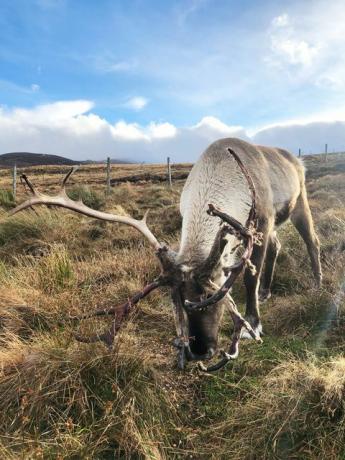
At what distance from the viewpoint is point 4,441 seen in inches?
118

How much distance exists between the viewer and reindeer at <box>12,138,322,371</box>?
143 inches

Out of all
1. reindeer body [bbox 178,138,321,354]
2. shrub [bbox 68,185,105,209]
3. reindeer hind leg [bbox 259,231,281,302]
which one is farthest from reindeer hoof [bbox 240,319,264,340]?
shrub [bbox 68,185,105,209]

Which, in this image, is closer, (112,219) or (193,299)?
(193,299)

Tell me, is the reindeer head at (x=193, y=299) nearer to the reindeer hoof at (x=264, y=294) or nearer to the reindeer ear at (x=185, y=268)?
the reindeer ear at (x=185, y=268)

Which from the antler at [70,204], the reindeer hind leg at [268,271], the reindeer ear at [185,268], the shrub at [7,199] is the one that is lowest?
the reindeer hind leg at [268,271]

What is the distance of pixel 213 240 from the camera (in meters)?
4.09

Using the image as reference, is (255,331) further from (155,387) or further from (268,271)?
(268,271)

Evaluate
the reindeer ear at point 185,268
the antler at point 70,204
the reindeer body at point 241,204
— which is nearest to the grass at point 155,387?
the reindeer body at point 241,204

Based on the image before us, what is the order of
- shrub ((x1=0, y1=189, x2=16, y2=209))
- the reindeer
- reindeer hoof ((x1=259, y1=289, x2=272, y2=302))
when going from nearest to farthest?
the reindeer, reindeer hoof ((x1=259, y1=289, x2=272, y2=302)), shrub ((x1=0, y1=189, x2=16, y2=209))

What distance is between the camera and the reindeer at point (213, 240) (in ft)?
11.9

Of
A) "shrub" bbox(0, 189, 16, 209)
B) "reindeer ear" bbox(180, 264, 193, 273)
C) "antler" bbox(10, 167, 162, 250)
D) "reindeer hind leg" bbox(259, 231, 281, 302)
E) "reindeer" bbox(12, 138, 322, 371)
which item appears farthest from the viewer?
"shrub" bbox(0, 189, 16, 209)

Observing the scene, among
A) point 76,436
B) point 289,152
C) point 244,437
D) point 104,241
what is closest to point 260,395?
point 244,437

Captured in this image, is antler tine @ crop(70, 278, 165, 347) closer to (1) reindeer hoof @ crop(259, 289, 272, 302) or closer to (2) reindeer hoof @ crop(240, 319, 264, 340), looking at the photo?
(2) reindeer hoof @ crop(240, 319, 264, 340)

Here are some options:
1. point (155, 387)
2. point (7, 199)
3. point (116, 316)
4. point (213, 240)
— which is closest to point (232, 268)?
point (213, 240)
